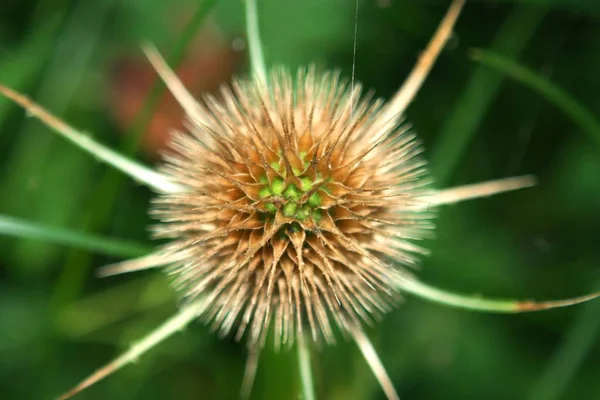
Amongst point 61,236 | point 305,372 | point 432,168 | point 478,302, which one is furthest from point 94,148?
point 432,168

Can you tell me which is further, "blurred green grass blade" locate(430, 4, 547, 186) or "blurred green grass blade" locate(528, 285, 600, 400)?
"blurred green grass blade" locate(430, 4, 547, 186)

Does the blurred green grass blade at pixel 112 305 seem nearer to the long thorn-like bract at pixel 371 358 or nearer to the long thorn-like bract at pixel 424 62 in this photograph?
the long thorn-like bract at pixel 371 358

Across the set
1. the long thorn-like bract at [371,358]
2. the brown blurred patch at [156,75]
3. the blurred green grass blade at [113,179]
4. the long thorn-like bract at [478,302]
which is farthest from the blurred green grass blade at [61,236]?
the brown blurred patch at [156,75]

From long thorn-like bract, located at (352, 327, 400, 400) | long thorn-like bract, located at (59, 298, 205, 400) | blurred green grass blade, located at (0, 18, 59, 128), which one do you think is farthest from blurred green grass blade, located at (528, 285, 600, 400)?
blurred green grass blade, located at (0, 18, 59, 128)

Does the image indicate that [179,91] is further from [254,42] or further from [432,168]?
[432,168]

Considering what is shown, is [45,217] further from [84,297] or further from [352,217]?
[352,217]

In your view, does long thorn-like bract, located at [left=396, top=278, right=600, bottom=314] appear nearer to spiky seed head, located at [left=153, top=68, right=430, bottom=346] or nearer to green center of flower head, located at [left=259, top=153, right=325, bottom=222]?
spiky seed head, located at [left=153, top=68, right=430, bottom=346]

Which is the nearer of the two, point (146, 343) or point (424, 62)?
point (146, 343)
